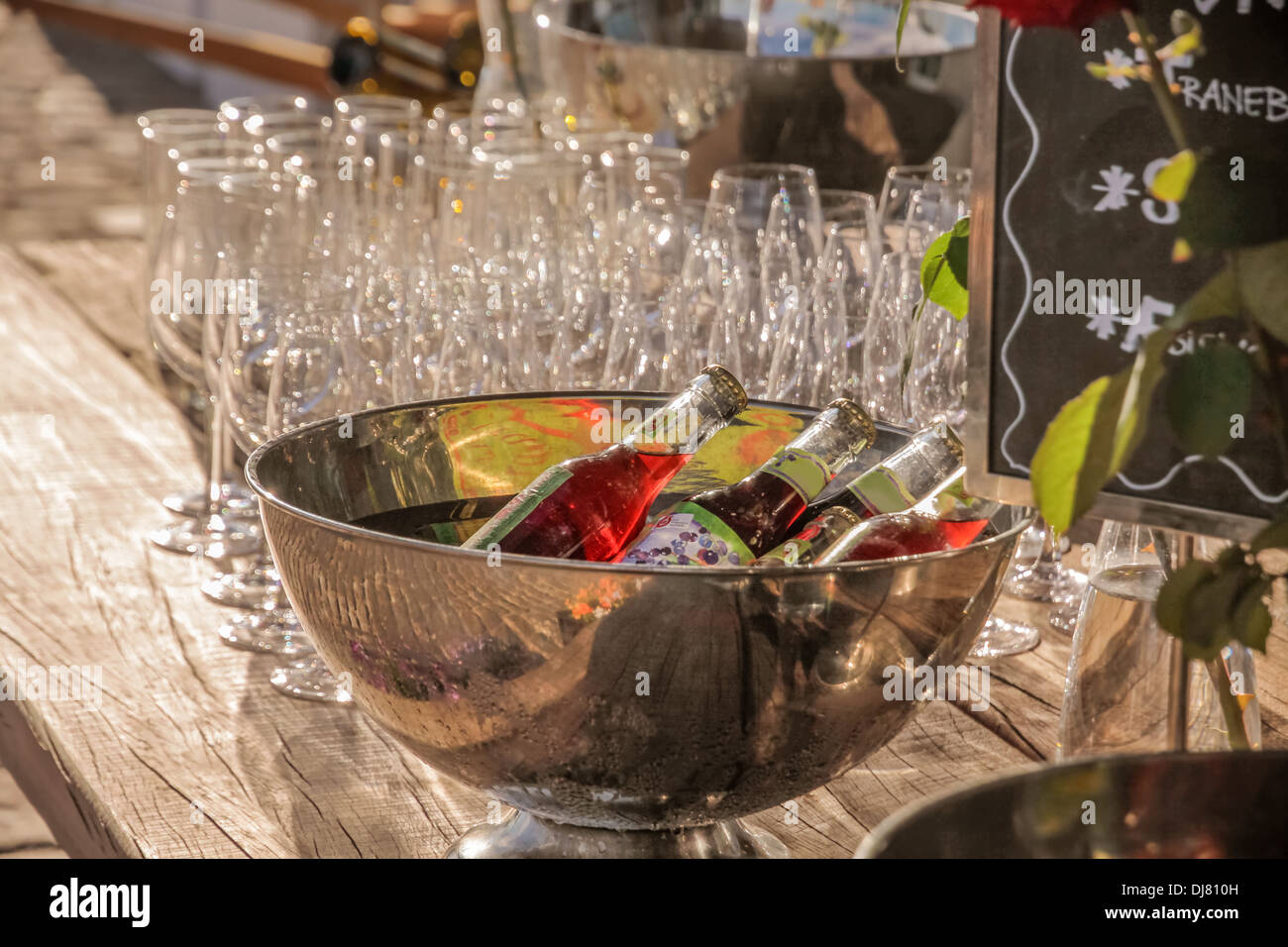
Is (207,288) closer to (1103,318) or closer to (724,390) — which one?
(724,390)

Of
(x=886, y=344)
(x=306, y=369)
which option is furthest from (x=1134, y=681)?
(x=306, y=369)

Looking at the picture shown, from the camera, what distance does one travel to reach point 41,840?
230cm

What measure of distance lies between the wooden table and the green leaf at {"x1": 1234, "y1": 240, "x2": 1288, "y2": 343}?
41 centimetres

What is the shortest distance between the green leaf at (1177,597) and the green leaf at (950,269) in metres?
0.24

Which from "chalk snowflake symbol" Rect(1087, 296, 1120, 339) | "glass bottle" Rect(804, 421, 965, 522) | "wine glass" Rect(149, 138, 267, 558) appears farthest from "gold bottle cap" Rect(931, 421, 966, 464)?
"wine glass" Rect(149, 138, 267, 558)

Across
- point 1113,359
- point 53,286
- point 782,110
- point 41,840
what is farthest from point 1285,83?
point 41,840

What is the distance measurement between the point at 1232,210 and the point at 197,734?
0.73 metres

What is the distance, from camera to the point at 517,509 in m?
0.85

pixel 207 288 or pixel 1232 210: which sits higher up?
pixel 1232 210

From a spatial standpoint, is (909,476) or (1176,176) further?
(909,476)

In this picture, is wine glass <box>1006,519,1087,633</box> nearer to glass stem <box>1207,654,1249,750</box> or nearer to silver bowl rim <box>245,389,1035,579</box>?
silver bowl rim <box>245,389,1035,579</box>

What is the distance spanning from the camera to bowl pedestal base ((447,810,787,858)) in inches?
31.9
